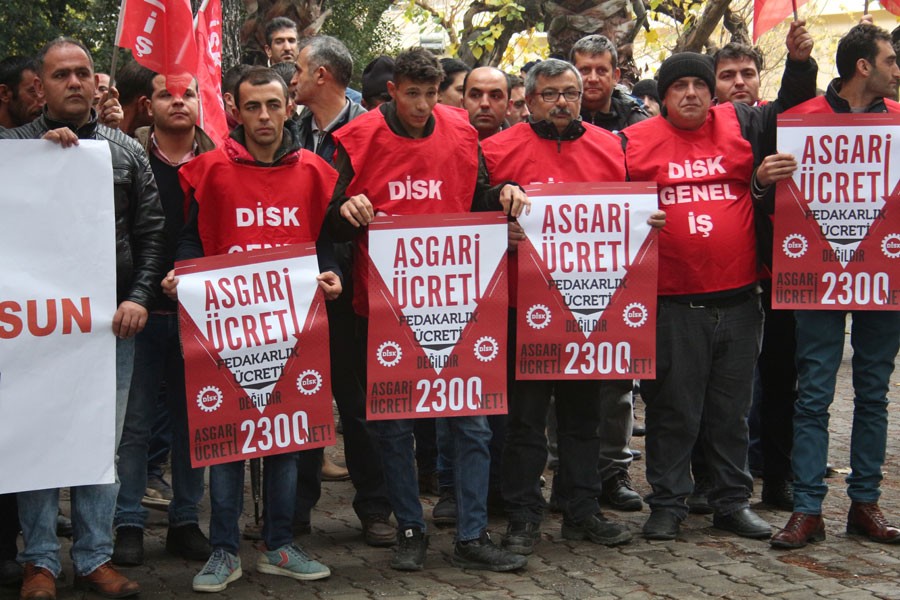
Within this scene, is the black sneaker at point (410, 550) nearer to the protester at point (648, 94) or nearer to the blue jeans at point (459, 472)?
the blue jeans at point (459, 472)

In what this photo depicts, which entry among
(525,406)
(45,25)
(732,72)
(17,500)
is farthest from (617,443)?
(45,25)

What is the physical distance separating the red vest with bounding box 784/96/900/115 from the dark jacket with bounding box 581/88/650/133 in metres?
1.24

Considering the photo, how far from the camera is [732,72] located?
26.6ft

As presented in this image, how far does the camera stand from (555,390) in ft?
22.1

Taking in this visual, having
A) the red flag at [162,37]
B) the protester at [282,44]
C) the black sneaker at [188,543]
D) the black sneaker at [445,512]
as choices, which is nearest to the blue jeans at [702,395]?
the black sneaker at [445,512]

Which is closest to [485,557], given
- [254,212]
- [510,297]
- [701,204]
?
[510,297]

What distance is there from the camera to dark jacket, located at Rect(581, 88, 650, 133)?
779 centimetres

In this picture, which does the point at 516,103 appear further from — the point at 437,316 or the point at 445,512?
the point at 437,316

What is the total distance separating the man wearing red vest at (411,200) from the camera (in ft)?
20.5

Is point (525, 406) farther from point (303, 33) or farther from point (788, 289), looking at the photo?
point (303, 33)

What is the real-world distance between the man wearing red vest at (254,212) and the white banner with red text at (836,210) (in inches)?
92.6

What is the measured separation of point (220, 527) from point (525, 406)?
1627mm

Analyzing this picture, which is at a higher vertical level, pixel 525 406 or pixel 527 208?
pixel 527 208

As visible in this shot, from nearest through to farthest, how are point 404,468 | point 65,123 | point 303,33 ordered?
point 65,123 → point 404,468 → point 303,33
